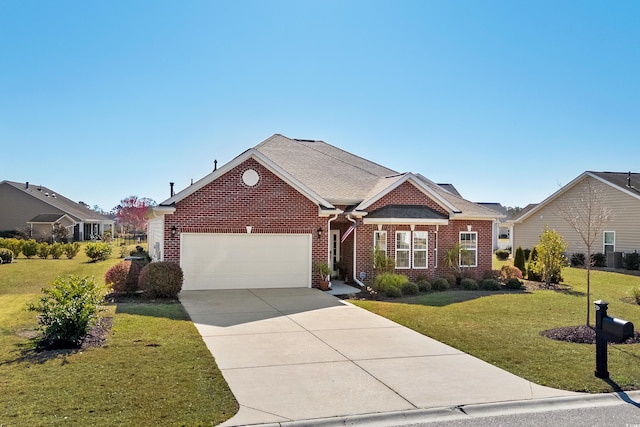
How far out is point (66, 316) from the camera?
8516 millimetres

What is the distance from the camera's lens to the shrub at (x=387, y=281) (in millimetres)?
16727

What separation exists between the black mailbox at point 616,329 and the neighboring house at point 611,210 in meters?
23.0

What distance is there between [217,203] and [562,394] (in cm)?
1249

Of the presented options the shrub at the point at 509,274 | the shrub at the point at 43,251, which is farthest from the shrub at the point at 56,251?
the shrub at the point at 509,274

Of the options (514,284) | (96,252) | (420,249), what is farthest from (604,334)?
(96,252)

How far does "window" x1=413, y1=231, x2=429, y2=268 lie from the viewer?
19.2m

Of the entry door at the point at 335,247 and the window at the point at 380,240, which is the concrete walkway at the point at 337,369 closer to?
the window at the point at 380,240

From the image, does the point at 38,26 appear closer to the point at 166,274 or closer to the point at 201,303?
the point at 166,274

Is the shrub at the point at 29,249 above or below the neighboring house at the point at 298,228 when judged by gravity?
below

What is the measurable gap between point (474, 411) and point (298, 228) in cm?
1200

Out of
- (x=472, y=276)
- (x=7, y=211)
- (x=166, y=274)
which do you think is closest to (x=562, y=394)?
(x=166, y=274)

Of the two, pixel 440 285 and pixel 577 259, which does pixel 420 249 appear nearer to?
pixel 440 285

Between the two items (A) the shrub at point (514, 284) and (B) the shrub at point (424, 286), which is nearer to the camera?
(B) the shrub at point (424, 286)

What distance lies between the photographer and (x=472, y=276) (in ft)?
66.0
